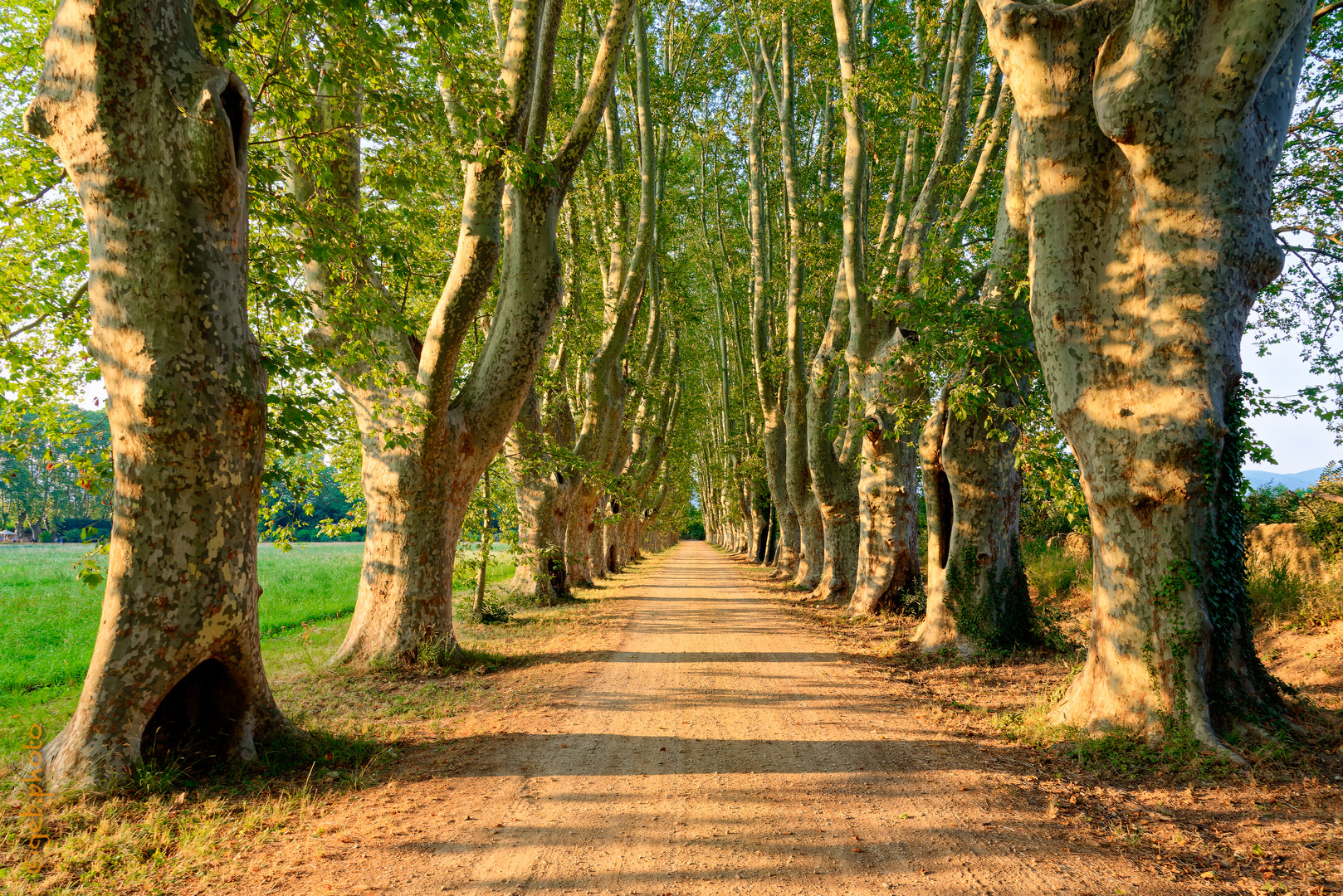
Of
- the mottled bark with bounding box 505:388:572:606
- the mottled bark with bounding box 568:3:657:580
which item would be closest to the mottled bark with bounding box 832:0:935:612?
the mottled bark with bounding box 568:3:657:580

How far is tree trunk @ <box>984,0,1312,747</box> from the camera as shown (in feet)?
14.5

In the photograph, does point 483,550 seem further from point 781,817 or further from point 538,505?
point 781,817

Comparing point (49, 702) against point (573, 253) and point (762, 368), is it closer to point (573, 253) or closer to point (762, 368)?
point (573, 253)

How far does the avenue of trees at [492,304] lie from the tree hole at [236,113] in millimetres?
26

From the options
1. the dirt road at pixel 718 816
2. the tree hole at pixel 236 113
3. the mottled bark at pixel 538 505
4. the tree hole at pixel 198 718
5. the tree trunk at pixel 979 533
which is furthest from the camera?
the mottled bark at pixel 538 505

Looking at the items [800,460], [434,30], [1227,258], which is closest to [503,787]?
[434,30]

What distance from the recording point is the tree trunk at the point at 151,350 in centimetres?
390

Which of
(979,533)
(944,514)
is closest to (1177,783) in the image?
(979,533)

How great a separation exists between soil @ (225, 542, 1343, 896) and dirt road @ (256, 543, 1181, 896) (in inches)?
0.5

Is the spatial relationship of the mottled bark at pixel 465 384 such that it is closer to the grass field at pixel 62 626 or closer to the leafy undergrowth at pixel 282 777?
the leafy undergrowth at pixel 282 777

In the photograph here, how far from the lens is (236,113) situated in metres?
4.50

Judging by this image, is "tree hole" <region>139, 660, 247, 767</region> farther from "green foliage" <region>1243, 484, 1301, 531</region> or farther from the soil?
"green foliage" <region>1243, 484, 1301, 531</region>

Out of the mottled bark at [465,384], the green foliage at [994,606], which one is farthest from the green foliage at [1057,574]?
the mottled bark at [465,384]

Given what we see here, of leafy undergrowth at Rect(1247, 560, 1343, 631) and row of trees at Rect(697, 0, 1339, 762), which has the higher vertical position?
row of trees at Rect(697, 0, 1339, 762)
